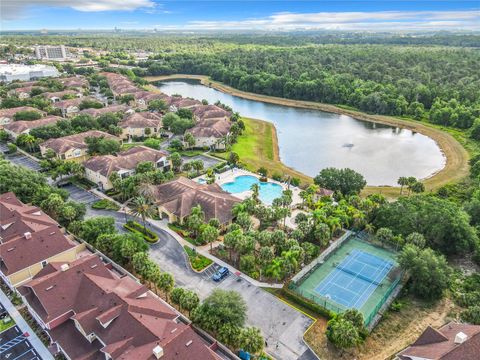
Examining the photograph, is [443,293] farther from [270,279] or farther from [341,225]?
[270,279]

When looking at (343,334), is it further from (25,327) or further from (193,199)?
(193,199)

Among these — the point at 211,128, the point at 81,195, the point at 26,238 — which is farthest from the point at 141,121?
the point at 26,238

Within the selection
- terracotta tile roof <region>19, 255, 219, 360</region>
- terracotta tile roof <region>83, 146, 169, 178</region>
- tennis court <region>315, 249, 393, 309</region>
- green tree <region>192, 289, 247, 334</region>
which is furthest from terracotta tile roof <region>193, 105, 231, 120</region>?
green tree <region>192, 289, 247, 334</region>

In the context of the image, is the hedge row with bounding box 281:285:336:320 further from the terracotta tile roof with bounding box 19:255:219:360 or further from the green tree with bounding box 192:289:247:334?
the terracotta tile roof with bounding box 19:255:219:360

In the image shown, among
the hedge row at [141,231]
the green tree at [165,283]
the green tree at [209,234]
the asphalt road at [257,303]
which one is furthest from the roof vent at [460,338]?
the hedge row at [141,231]

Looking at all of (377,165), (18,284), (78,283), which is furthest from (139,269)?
(377,165)

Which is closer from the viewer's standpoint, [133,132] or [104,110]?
[133,132]

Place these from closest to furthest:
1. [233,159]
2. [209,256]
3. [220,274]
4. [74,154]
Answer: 1. [220,274]
2. [209,256]
3. [74,154]
4. [233,159]
